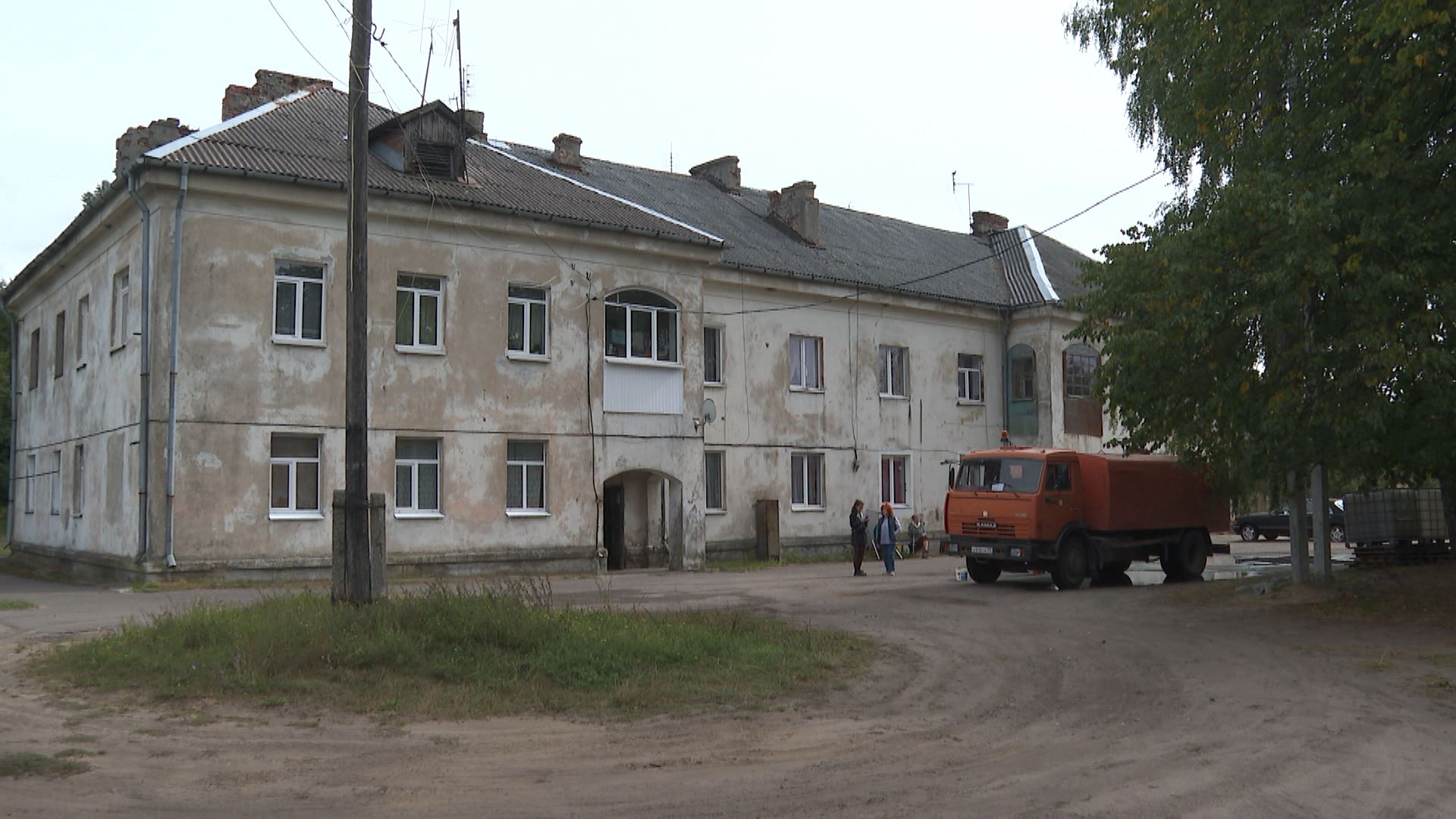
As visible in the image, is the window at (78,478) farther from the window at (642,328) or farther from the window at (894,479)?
the window at (894,479)

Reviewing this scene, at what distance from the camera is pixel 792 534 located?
3066 cm

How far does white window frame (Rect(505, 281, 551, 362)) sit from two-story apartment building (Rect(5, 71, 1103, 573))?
0.08 m

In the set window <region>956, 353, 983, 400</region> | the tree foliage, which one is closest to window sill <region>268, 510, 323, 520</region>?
the tree foliage

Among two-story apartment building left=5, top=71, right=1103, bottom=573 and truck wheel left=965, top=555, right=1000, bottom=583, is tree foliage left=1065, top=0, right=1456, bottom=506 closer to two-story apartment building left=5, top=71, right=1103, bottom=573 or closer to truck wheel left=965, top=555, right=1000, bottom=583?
truck wheel left=965, top=555, right=1000, bottom=583

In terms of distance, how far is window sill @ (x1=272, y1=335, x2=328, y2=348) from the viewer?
21453 millimetres

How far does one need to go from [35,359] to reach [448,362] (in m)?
14.0

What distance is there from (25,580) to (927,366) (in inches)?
906

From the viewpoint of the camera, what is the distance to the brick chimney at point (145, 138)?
25.6m

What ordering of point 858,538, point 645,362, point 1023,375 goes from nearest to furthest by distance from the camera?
point 858,538 < point 645,362 < point 1023,375

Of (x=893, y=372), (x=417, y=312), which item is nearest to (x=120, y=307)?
(x=417, y=312)

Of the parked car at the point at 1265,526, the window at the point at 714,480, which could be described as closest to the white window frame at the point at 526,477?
the window at the point at 714,480

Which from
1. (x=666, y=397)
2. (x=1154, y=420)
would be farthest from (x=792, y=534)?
(x=1154, y=420)

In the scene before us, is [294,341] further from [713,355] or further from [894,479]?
[894,479]

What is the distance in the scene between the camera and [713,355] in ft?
97.5
